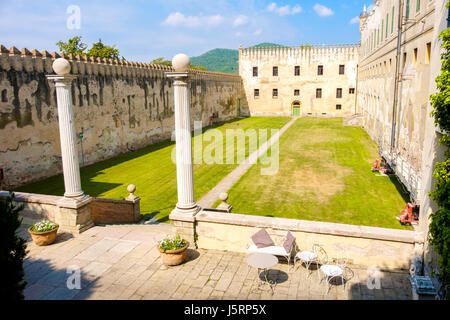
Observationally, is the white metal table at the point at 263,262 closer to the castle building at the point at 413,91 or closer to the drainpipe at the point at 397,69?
the castle building at the point at 413,91

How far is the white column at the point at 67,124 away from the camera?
936 cm

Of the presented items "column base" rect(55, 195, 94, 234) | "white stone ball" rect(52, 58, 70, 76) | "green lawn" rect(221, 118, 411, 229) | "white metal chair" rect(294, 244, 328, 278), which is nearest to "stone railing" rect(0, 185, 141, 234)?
"column base" rect(55, 195, 94, 234)

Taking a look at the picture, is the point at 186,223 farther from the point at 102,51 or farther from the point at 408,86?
the point at 102,51

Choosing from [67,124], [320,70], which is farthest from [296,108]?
[67,124]

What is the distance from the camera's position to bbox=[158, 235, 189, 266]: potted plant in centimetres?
802

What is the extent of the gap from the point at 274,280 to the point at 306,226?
142cm

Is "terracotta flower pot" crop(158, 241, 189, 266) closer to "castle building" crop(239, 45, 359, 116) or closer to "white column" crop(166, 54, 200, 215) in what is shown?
"white column" crop(166, 54, 200, 215)

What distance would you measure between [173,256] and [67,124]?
469 cm

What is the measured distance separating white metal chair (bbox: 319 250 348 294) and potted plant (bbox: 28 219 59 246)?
6688mm

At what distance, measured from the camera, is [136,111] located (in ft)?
82.4

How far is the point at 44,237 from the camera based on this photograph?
9.12m

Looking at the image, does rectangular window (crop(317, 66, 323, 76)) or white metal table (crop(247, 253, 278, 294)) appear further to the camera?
rectangular window (crop(317, 66, 323, 76))
